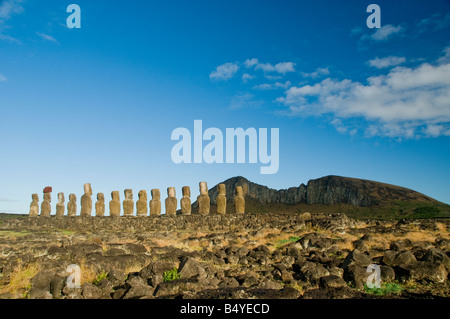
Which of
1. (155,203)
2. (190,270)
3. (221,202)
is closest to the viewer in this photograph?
(190,270)

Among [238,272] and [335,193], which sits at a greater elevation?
[335,193]

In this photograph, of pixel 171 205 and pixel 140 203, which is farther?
pixel 140 203

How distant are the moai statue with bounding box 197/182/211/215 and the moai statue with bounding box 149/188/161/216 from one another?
14.0 ft

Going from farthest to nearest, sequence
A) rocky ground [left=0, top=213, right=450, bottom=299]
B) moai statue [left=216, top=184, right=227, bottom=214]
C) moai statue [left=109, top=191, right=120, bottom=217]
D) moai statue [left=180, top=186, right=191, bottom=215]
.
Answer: moai statue [left=109, top=191, right=120, bottom=217] → moai statue [left=180, top=186, right=191, bottom=215] → moai statue [left=216, top=184, right=227, bottom=214] → rocky ground [left=0, top=213, right=450, bottom=299]

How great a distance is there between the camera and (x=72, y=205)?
33625mm

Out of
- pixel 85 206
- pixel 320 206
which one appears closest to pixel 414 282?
pixel 85 206

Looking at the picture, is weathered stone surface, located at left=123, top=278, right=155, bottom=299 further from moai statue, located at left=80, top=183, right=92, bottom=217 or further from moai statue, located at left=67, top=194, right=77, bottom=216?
moai statue, located at left=67, top=194, right=77, bottom=216

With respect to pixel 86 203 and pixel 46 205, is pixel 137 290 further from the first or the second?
pixel 46 205

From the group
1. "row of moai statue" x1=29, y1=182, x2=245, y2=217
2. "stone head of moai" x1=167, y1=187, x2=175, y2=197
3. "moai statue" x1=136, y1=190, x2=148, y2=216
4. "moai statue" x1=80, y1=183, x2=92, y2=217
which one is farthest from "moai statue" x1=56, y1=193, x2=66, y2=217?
"stone head of moai" x1=167, y1=187, x2=175, y2=197

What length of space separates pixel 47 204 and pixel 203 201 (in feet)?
58.0

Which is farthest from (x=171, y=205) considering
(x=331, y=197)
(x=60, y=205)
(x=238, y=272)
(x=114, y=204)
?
(x=331, y=197)

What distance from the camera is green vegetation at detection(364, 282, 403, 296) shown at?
7.69 metres
